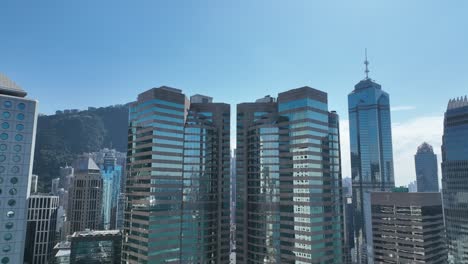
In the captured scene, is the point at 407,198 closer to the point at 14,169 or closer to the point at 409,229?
the point at 409,229

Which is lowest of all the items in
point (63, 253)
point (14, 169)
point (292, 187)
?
point (63, 253)

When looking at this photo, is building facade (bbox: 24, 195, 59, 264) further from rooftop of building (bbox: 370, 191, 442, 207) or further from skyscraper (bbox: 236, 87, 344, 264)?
rooftop of building (bbox: 370, 191, 442, 207)

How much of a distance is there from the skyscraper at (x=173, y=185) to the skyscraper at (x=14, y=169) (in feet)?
157

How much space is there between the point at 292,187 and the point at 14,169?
86485 mm

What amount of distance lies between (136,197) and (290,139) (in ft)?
213

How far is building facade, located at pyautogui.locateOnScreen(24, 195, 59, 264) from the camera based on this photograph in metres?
184

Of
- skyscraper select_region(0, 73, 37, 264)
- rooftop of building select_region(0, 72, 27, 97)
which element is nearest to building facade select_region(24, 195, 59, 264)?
rooftop of building select_region(0, 72, 27, 97)

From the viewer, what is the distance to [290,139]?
113875 millimetres

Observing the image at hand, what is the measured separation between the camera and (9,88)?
6494 centimetres

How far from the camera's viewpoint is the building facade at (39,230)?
184125 millimetres

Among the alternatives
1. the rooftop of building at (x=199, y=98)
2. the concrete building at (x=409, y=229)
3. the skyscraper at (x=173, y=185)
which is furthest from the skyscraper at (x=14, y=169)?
the concrete building at (x=409, y=229)

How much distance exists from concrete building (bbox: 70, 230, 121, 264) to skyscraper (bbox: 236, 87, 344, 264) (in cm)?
6248

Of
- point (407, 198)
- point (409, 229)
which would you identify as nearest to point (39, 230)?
point (409, 229)

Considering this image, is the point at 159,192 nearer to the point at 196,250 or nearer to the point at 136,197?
the point at 136,197
